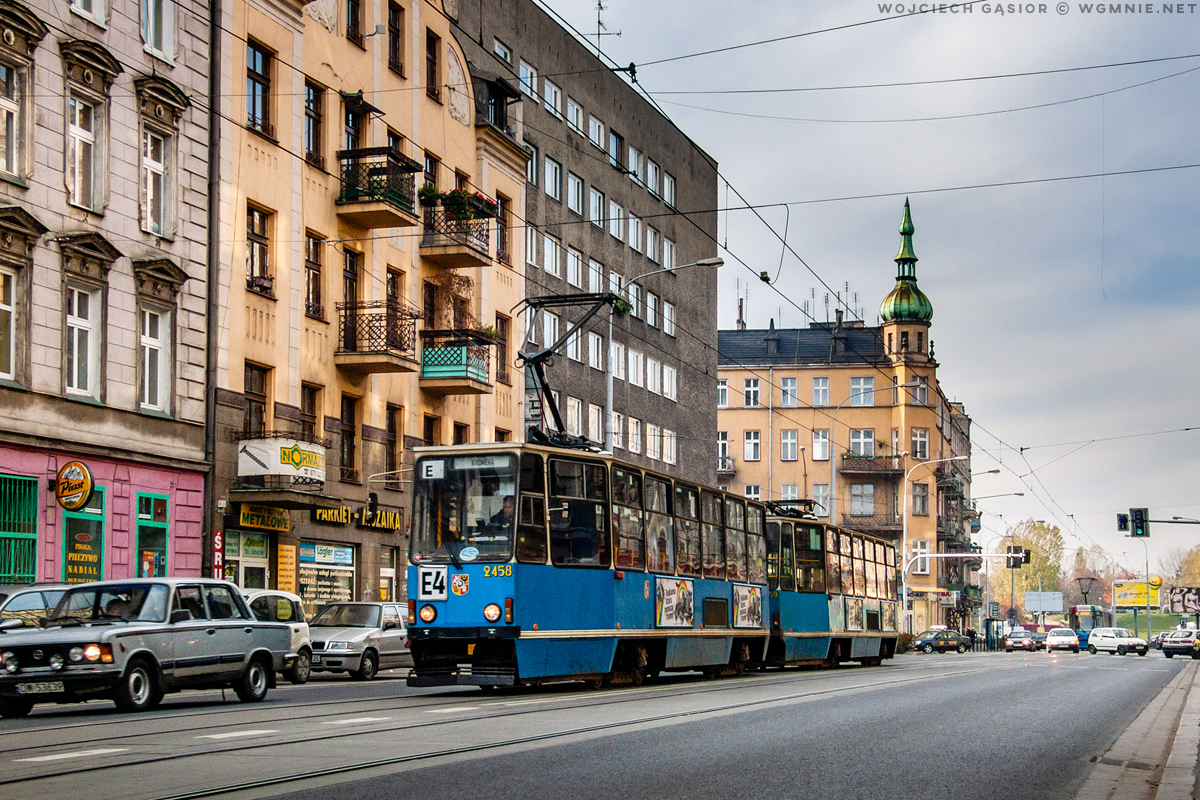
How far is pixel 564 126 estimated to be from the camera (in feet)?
167

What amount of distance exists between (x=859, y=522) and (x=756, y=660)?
6677 cm

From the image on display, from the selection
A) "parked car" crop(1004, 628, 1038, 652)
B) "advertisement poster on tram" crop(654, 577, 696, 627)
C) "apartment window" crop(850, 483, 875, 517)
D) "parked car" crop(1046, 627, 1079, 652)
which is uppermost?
"apartment window" crop(850, 483, 875, 517)

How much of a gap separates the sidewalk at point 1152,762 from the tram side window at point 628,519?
288 inches

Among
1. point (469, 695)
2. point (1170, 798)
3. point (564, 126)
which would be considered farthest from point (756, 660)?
point (564, 126)

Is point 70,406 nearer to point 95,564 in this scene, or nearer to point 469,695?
point 95,564

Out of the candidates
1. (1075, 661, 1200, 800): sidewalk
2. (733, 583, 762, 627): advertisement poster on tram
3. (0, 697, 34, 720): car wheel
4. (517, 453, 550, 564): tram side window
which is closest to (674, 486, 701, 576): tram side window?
(733, 583, 762, 627): advertisement poster on tram

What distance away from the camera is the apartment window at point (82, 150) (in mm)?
27047

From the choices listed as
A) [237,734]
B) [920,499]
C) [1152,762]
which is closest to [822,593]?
[1152,762]

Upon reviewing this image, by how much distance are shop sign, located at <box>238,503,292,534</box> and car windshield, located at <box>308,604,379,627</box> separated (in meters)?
2.54

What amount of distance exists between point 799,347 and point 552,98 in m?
56.4

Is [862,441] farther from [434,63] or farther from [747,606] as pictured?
[747,606]

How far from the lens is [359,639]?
28828mm

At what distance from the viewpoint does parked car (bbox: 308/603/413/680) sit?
28562mm

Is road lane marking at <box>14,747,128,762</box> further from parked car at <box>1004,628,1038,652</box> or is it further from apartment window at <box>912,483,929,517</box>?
apartment window at <box>912,483,929,517</box>
